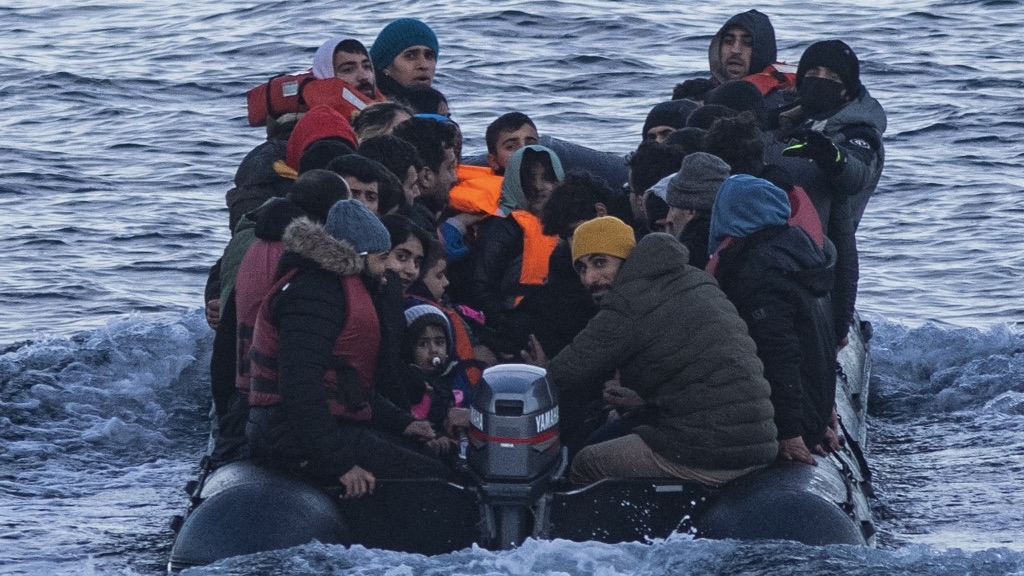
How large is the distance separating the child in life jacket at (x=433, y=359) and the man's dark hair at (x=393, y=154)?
830mm

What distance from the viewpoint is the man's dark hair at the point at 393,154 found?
818 cm

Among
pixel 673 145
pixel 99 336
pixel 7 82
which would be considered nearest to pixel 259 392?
pixel 673 145

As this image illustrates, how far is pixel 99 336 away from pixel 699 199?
6.21 m

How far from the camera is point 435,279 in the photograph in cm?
791

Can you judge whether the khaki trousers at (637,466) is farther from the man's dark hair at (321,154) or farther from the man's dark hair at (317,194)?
the man's dark hair at (321,154)

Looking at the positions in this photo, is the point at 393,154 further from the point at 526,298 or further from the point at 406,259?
the point at 526,298

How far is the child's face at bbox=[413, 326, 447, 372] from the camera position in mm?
7578

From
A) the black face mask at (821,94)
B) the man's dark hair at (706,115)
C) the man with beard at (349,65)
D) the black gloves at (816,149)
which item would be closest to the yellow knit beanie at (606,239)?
the black gloves at (816,149)

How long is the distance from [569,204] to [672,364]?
1.38m

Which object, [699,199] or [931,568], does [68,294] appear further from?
[931,568]

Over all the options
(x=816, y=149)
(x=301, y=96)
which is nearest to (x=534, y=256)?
(x=816, y=149)

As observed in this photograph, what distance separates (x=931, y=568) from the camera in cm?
698

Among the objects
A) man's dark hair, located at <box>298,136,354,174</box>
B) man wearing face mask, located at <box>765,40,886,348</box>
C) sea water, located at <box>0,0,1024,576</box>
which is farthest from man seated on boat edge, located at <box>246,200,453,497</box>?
man wearing face mask, located at <box>765,40,886,348</box>

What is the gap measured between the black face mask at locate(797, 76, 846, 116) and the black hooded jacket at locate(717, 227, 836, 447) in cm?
261
